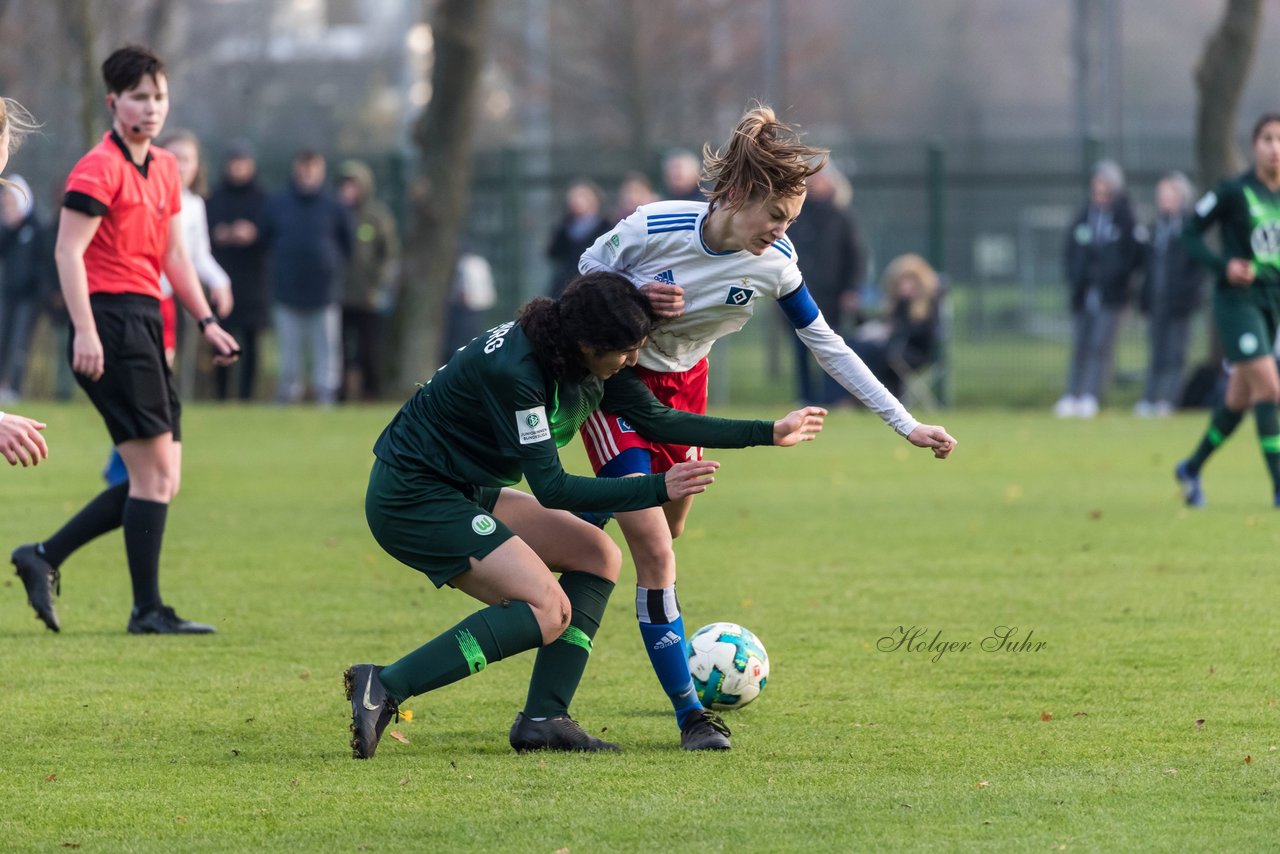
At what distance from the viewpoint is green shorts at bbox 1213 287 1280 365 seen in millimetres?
10859

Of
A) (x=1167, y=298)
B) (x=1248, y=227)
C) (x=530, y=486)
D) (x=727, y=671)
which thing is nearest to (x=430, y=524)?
(x=530, y=486)

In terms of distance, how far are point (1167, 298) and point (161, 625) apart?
1409 centimetres

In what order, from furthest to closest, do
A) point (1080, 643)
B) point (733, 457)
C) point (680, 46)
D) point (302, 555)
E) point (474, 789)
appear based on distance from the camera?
point (680, 46), point (733, 457), point (302, 555), point (1080, 643), point (474, 789)

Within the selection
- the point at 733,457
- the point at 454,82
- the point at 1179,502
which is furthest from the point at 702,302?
the point at 454,82

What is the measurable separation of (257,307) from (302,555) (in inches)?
388

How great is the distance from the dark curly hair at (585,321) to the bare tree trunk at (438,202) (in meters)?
15.8

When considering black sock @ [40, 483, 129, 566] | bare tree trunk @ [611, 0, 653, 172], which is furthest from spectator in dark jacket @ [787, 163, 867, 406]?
bare tree trunk @ [611, 0, 653, 172]

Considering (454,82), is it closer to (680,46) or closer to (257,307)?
(257,307)

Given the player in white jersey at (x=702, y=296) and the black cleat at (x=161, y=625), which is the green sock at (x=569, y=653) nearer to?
the player in white jersey at (x=702, y=296)

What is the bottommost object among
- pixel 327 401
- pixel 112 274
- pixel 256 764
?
pixel 327 401

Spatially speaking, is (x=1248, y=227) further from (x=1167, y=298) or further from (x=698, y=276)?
(x=1167, y=298)

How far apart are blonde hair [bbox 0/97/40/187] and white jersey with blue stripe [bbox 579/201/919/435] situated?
1.71 m

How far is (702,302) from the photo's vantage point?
225 inches

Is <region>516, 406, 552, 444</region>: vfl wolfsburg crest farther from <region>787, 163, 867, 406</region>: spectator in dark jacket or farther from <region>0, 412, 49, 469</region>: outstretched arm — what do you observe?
<region>787, 163, 867, 406</region>: spectator in dark jacket
